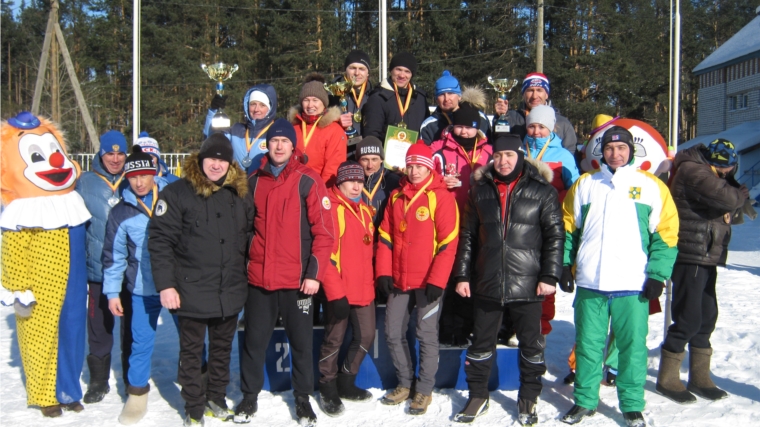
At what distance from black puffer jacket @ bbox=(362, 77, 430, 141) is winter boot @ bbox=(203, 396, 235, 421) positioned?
8.33 ft

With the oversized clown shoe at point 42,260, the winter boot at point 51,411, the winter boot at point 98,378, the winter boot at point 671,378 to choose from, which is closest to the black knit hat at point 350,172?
the oversized clown shoe at point 42,260

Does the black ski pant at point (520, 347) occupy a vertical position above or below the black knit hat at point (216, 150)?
below

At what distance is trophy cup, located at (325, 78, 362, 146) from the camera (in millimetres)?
5391

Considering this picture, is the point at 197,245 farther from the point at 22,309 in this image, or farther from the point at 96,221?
the point at 22,309

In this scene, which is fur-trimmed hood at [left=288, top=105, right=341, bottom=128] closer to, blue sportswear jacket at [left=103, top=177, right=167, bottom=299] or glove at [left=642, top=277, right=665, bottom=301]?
blue sportswear jacket at [left=103, top=177, right=167, bottom=299]

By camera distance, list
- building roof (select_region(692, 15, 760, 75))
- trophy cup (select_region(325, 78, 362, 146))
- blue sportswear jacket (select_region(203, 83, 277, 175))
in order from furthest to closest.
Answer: building roof (select_region(692, 15, 760, 75)), trophy cup (select_region(325, 78, 362, 146)), blue sportswear jacket (select_region(203, 83, 277, 175))

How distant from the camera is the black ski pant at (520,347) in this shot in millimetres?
4211

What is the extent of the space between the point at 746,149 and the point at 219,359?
87.3 feet

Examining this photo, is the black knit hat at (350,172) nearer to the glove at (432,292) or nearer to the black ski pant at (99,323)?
the glove at (432,292)

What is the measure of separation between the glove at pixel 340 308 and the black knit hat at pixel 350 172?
863 millimetres

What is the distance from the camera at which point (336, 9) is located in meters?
26.5

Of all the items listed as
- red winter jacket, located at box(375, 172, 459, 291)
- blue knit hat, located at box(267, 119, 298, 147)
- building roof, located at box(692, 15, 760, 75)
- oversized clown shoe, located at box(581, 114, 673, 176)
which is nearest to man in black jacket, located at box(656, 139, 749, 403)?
oversized clown shoe, located at box(581, 114, 673, 176)

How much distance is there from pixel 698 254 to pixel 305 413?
10.2ft

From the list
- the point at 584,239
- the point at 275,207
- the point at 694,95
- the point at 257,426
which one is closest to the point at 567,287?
the point at 584,239
